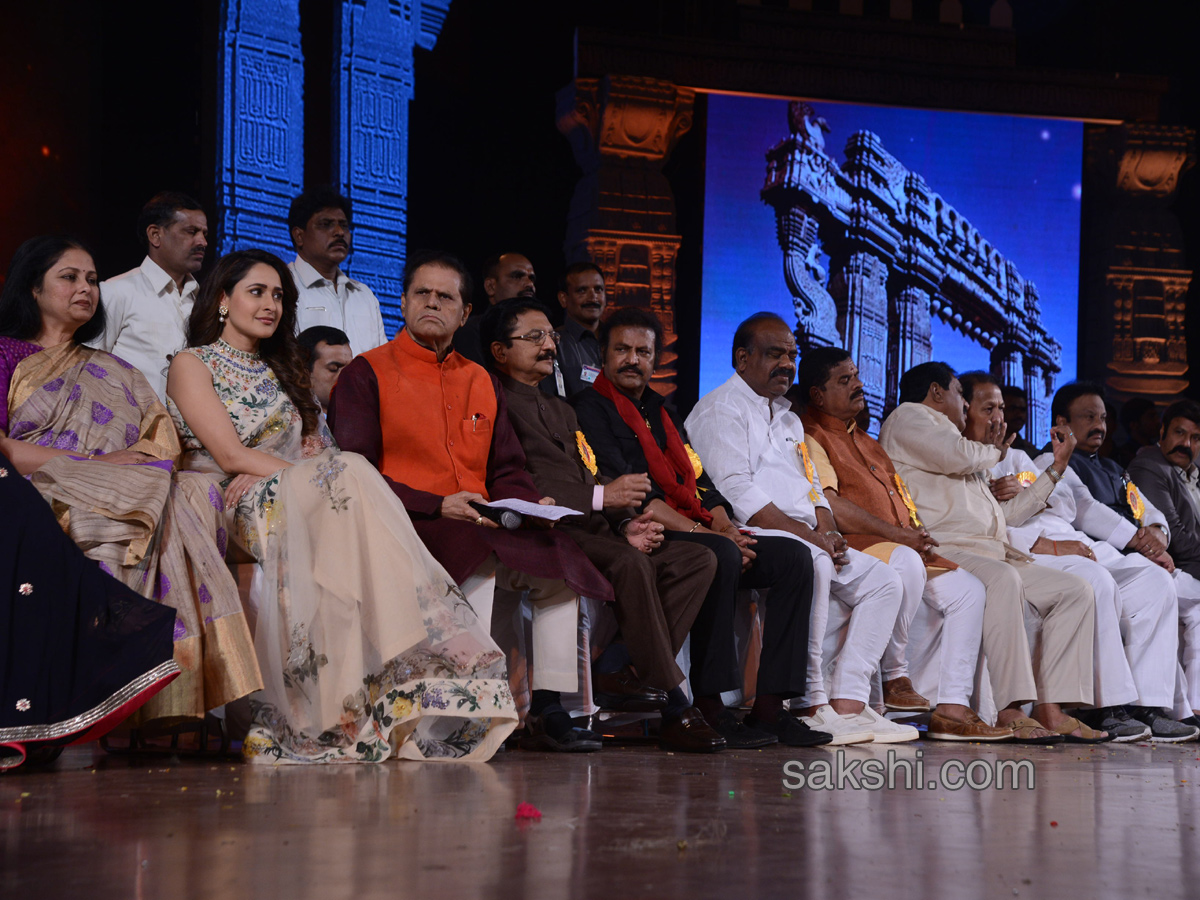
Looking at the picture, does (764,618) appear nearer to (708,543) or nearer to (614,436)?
(708,543)

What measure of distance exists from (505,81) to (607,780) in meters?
5.37

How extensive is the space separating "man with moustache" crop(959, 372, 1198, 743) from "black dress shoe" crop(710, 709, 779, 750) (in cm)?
167

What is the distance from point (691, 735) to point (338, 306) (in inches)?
90.9

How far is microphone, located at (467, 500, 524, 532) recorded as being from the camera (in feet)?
11.4

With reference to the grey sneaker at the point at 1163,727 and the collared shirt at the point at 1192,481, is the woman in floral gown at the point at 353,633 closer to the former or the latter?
the grey sneaker at the point at 1163,727

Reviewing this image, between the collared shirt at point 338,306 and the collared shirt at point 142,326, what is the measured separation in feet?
2.09

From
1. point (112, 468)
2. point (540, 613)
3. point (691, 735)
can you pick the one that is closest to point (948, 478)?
point (691, 735)

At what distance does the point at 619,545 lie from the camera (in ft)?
12.1

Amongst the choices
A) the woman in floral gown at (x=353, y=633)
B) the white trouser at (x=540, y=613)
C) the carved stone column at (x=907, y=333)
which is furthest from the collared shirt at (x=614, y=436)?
the carved stone column at (x=907, y=333)

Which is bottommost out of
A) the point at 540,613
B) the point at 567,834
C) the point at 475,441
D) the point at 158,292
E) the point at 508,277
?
the point at 567,834

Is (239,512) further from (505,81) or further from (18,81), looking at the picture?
(505,81)

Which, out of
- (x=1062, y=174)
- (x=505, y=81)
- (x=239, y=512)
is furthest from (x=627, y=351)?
(x=1062, y=174)

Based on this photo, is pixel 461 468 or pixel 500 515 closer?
pixel 500 515

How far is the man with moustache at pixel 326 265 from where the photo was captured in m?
4.90
